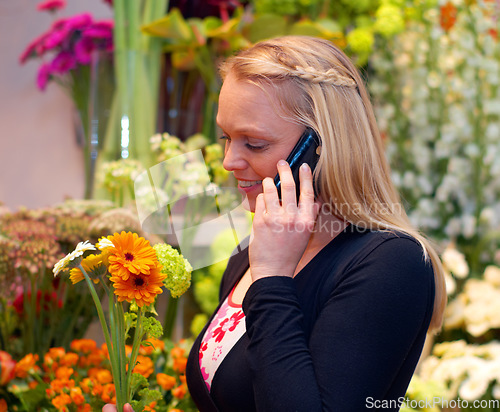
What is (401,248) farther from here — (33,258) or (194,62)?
(194,62)

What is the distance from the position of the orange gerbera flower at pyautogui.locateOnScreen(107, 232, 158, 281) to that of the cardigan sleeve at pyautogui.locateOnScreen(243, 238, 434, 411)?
0.12 meters

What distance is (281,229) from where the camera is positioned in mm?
582

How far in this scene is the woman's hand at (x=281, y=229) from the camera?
574mm

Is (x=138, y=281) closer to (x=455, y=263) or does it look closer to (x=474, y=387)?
(x=474, y=387)

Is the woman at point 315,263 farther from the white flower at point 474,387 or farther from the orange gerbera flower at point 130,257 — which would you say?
the white flower at point 474,387

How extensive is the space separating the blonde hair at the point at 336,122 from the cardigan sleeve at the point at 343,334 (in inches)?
2.7

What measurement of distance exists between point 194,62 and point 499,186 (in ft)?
2.91

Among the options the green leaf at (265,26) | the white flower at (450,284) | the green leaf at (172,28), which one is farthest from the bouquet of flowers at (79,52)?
the white flower at (450,284)

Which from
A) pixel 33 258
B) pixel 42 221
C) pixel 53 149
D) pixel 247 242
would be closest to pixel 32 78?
pixel 53 149

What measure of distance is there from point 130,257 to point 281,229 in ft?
0.55

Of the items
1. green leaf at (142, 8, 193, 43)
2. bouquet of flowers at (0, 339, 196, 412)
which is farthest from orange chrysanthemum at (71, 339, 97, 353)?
green leaf at (142, 8, 193, 43)

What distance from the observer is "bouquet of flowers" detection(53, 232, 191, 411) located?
51 centimetres

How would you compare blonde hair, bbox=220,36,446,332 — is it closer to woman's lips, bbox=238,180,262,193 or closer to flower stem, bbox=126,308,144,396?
woman's lips, bbox=238,180,262,193

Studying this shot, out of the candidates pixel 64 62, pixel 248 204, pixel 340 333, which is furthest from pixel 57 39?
pixel 340 333
